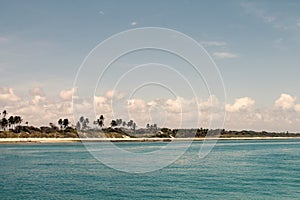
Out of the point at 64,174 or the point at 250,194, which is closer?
the point at 250,194

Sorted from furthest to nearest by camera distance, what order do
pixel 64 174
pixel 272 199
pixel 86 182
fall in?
pixel 64 174 → pixel 86 182 → pixel 272 199

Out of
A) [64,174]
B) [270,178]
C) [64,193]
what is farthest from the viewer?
[64,174]

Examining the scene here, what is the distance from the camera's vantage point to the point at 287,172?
253 feet

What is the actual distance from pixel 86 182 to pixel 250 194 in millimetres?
25462

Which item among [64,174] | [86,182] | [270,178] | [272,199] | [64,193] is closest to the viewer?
[272,199]

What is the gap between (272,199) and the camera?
48875mm

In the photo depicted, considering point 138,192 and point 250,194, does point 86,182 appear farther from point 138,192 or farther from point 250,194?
point 250,194

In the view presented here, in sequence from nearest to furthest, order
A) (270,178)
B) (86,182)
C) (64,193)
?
(64,193), (86,182), (270,178)

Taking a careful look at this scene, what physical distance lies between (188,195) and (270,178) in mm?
23080

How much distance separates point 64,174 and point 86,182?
13.7 metres

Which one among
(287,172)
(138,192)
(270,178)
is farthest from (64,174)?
(287,172)

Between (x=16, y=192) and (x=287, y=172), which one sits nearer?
(x=16, y=192)

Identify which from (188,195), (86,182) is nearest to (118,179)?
(86,182)

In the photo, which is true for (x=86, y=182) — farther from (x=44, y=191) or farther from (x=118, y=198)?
(x=118, y=198)
